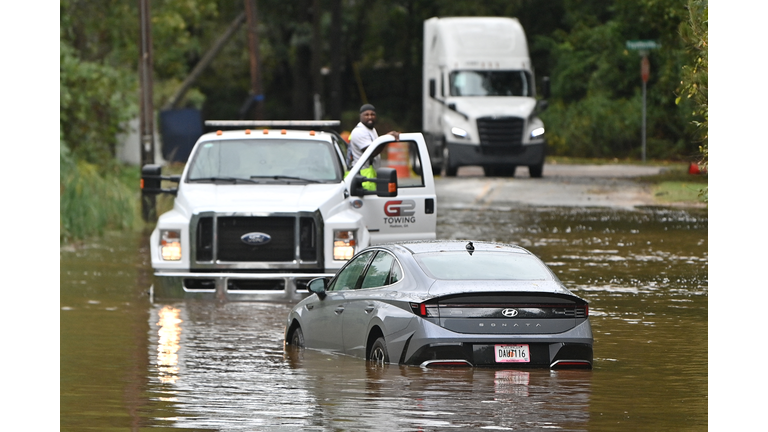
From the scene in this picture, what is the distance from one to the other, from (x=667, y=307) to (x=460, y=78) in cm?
2260

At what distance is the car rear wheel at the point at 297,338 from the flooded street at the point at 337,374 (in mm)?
147

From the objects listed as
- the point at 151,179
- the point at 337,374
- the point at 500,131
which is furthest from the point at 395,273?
the point at 500,131

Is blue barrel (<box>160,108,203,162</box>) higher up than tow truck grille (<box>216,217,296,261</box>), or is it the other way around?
blue barrel (<box>160,108,203,162</box>)

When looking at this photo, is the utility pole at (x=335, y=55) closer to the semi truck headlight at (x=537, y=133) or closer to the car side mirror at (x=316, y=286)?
the semi truck headlight at (x=537, y=133)

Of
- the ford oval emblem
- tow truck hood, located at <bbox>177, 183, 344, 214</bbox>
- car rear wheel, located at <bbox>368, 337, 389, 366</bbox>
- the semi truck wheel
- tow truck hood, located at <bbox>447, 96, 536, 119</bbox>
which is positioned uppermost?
tow truck hood, located at <bbox>447, 96, 536, 119</bbox>

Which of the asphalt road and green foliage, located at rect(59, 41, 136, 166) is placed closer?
the asphalt road

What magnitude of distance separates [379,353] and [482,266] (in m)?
1.09

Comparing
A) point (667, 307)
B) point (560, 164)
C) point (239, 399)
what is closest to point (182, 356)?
point (239, 399)

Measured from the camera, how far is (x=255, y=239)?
16.6m

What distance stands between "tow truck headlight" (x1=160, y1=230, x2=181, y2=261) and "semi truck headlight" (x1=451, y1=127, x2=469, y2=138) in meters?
21.9

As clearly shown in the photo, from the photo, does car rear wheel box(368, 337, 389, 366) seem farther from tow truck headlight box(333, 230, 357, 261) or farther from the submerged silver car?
tow truck headlight box(333, 230, 357, 261)

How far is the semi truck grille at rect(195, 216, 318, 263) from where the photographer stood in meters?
16.5

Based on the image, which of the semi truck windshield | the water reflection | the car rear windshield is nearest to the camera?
the car rear windshield

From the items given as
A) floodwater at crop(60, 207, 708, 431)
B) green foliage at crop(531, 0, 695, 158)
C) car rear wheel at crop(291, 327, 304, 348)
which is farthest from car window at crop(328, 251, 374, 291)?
green foliage at crop(531, 0, 695, 158)
